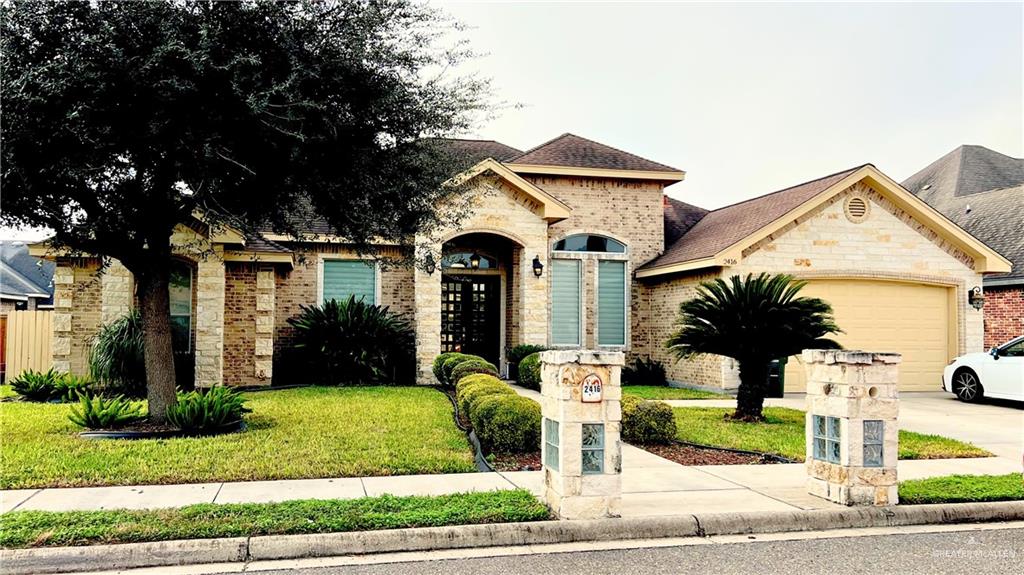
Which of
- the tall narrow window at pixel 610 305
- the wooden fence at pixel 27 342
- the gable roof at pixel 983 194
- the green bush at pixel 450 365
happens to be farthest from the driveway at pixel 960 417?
the wooden fence at pixel 27 342

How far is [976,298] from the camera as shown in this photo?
59.2ft

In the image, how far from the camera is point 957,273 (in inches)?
712

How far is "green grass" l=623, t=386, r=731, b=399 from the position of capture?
52.3 feet

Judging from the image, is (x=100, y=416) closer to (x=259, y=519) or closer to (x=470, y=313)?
(x=259, y=519)

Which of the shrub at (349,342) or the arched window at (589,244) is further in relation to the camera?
the arched window at (589,244)

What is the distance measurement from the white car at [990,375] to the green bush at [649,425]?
8.64 meters

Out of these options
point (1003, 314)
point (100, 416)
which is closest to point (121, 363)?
point (100, 416)

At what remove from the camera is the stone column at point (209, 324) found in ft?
52.8

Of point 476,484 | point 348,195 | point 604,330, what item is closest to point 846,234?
point 604,330

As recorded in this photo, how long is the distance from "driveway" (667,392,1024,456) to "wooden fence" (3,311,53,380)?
45.9ft

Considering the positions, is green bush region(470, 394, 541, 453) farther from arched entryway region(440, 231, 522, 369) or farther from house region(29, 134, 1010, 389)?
arched entryway region(440, 231, 522, 369)

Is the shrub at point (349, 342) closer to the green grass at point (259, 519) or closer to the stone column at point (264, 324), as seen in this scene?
the stone column at point (264, 324)

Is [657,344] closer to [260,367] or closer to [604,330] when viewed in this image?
[604,330]

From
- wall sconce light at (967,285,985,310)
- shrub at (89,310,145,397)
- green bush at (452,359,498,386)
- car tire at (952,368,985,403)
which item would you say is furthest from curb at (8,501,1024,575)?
wall sconce light at (967,285,985,310)
